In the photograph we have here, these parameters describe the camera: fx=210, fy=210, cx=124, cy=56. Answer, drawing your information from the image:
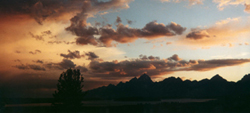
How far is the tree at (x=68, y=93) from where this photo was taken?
240 feet

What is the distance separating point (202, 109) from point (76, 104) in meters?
56.3

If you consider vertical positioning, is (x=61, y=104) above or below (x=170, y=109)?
above

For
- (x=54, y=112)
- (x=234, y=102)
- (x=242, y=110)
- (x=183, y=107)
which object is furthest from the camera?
(x=183, y=107)

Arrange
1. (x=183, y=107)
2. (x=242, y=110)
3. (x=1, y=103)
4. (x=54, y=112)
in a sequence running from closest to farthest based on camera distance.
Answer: (x=1, y=103), (x=54, y=112), (x=242, y=110), (x=183, y=107)

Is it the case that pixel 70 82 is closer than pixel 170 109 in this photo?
Yes

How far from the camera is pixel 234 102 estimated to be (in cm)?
9094

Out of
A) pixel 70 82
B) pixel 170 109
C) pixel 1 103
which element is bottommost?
pixel 170 109

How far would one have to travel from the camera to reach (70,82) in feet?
247

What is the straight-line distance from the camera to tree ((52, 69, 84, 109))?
7300 cm

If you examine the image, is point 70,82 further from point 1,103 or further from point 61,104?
point 1,103

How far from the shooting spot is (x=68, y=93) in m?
73.4

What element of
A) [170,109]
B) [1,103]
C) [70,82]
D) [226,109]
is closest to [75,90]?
[70,82]

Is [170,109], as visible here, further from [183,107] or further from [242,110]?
[242,110]

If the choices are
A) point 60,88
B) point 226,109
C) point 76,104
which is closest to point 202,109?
point 226,109
